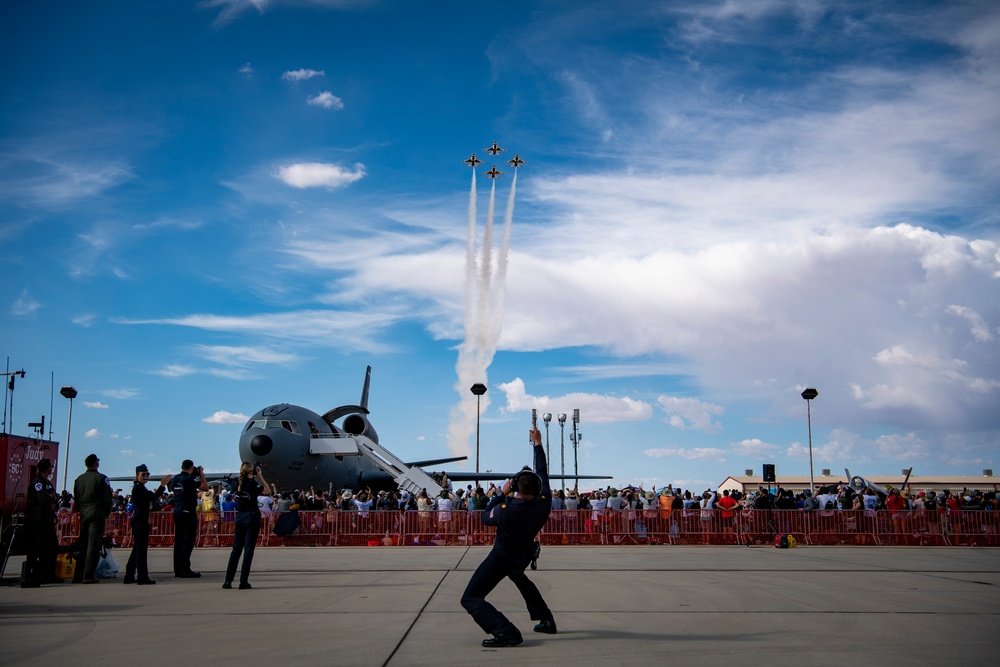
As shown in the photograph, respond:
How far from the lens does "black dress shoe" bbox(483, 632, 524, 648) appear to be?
272 inches

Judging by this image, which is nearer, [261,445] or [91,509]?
[91,509]

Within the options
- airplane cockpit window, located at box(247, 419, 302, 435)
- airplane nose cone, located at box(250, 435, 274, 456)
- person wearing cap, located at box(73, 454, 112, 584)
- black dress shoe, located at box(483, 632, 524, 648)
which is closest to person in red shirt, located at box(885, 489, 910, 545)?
black dress shoe, located at box(483, 632, 524, 648)

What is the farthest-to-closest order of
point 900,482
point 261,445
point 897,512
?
point 900,482
point 261,445
point 897,512

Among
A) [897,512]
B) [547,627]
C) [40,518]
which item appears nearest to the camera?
[547,627]

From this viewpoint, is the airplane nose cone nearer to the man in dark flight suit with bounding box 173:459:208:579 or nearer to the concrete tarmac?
the concrete tarmac

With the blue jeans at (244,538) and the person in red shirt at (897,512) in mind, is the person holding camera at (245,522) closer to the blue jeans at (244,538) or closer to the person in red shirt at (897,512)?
the blue jeans at (244,538)

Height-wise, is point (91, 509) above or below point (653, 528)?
above

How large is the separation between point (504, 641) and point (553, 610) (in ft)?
8.04

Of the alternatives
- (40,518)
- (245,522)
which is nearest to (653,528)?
(245,522)

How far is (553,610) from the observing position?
926 cm

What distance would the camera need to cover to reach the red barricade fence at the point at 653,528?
22312 millimetres

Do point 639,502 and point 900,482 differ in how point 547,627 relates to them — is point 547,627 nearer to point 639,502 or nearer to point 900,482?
point 639,502

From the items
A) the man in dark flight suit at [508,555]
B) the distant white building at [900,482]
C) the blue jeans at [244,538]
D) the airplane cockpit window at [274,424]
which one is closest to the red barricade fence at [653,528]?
the airplane cockpit window at [274,424]

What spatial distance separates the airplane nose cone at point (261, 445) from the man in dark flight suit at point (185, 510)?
18103 millimetres
